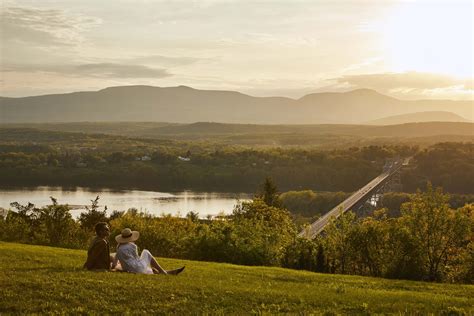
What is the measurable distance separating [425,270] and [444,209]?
2476 mm

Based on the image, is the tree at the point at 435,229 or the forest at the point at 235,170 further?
the forest at the point at 235,170

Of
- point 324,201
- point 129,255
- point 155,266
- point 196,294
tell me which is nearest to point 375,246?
point 155,266

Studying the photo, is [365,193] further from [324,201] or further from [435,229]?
[435,229]

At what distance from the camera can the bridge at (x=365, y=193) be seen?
201 feet

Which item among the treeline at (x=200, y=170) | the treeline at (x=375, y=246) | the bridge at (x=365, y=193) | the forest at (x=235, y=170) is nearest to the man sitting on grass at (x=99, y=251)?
the treeline at (x=375, y=246)

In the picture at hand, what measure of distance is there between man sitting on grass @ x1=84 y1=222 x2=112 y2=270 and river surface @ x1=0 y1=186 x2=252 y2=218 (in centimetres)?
7023

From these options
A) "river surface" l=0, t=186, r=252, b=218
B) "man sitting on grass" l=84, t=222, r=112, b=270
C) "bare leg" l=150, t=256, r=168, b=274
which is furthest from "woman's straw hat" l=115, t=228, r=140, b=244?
"river surface" l=0, t=186, r=252, b=218

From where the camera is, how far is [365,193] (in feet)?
315

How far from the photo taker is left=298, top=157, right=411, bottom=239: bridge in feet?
201

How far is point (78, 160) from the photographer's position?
494 ft

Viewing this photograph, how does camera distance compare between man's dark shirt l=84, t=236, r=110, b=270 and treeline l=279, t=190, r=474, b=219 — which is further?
treeline l=279, t=190, r=474, b=219

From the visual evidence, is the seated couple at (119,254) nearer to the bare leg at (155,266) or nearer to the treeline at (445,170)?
the bare leg at (155,266)

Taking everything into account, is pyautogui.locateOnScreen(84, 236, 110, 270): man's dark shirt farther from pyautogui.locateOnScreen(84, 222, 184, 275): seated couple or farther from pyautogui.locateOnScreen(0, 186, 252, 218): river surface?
pyautogui.locateOnScreen(0, 186, 252, 218): river surface

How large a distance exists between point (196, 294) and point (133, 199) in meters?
95.3
